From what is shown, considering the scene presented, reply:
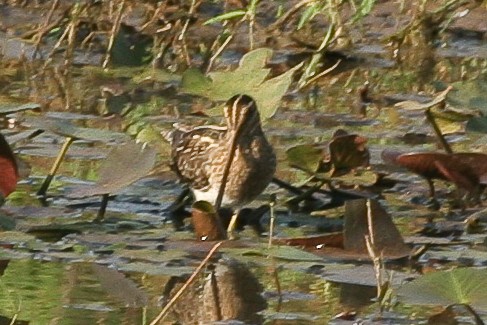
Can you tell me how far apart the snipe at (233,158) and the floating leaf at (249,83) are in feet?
0.43

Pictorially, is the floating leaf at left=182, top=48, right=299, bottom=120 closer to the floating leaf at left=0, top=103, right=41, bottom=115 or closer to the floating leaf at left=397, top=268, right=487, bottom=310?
the floating leaf at left=0, top=103, right=41, bottom=115

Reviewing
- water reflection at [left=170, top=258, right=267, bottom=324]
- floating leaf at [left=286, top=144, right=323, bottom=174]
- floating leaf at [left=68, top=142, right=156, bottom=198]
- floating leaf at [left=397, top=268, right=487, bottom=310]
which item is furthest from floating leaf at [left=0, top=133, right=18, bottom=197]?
floating leaf at [left=397, top=268, right=487, bottom=310]

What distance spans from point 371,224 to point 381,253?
23 cm

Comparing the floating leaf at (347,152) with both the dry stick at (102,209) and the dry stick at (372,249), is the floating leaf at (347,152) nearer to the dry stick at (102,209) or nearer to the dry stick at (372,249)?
the dry stick at (102,209)

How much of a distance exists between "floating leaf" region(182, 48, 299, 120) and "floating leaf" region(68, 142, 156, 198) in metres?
0.91

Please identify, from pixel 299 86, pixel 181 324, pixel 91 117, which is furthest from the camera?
pixel 299 86

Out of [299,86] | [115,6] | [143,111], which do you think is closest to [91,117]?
[143,111]

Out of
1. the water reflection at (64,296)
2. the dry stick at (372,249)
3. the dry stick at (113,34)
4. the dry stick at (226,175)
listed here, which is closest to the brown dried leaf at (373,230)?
the dry stick at (372,249)

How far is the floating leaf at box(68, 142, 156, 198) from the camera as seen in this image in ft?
17.1

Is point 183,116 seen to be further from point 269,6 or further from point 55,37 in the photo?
point 269,6

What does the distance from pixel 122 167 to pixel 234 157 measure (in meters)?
0.82

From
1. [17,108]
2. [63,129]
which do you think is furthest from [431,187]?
[17,108]

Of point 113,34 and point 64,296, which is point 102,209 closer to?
point 64,296

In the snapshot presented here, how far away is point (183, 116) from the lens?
7652mm
